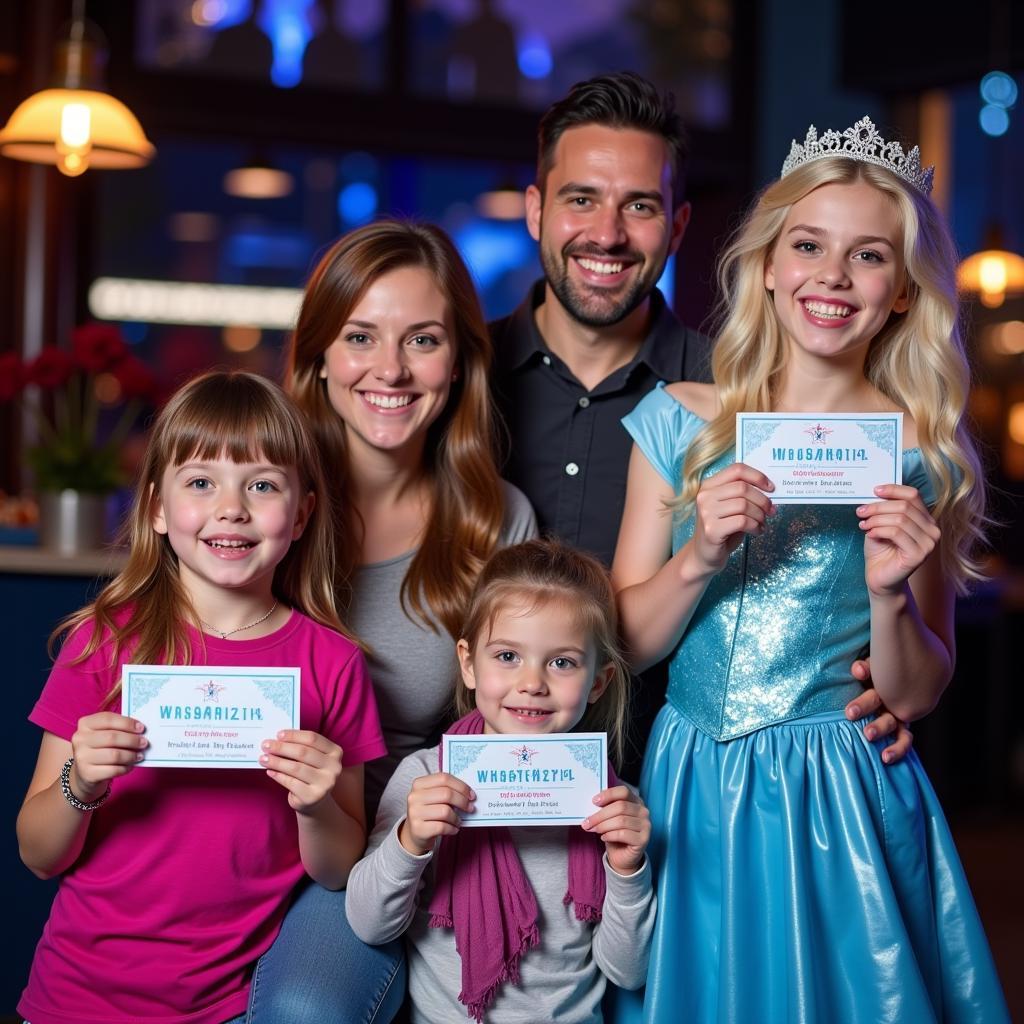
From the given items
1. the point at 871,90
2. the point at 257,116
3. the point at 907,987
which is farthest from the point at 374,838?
the point at 871,90

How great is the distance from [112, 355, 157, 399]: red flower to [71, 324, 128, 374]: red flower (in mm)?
20

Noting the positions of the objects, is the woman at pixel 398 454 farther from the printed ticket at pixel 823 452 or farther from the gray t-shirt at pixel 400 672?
the printed ticket at pixel 823 452

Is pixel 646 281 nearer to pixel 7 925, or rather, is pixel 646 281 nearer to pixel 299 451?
pixel 299 451

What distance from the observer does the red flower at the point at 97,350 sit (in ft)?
11.7

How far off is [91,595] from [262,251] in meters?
3.91

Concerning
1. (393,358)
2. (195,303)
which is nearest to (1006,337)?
(195,303)

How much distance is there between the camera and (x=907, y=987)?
1.99 meters

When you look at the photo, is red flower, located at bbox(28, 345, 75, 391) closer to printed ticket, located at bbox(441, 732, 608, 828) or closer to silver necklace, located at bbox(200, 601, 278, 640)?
silver necklace, located at bbox(200, 601, 278, 640)

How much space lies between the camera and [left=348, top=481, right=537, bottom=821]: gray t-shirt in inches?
94.4

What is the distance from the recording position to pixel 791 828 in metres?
2.06

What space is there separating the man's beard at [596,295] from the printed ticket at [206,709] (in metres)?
1.15

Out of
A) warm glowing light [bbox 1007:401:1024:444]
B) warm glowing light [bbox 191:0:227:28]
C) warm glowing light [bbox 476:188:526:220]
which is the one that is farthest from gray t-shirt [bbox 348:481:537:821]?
warm glowing light [bbox 1007:401:1024:444]

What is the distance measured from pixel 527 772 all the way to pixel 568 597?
30cm

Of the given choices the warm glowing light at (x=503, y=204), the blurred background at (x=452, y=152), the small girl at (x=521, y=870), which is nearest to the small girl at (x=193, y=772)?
the small girl at (x=521, y=870)
